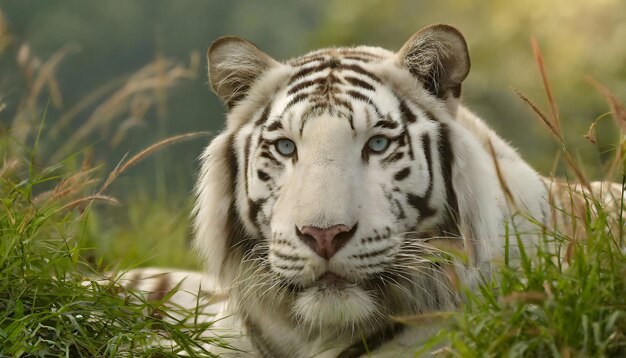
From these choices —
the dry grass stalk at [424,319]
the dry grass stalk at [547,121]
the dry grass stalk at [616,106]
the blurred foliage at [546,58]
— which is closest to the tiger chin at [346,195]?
the dry grass stalk at [424,319]

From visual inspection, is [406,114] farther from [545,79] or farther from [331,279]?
[545,79]

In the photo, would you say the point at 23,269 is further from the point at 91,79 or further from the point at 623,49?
Result: the point at 91,79

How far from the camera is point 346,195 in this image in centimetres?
307

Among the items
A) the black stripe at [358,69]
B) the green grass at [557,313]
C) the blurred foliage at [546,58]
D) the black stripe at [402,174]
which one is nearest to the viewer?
the green grass at [557,313]

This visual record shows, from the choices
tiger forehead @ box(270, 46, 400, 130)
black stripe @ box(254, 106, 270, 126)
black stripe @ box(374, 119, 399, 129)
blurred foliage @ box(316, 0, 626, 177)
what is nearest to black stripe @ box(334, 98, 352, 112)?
tiger forehead @ box(270, 46, 400, 130)

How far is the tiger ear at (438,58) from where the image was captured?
3.45m

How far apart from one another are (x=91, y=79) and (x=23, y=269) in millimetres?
14634

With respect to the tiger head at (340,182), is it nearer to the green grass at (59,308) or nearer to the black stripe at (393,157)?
the black stripe at (393,157)

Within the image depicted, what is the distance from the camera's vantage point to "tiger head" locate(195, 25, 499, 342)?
10.2 ft

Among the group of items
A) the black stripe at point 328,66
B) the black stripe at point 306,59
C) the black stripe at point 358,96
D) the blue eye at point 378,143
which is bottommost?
the blue eye at point 378,143

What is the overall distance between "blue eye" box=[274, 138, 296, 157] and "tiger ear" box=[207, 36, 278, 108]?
0.40m

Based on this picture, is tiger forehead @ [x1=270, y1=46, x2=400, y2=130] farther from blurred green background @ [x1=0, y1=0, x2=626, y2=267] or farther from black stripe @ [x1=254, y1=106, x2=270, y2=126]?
blurred green background @ [x1=0, y1=0, x2=626, y2=267]

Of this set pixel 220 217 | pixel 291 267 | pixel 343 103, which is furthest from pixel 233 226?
pixel 343 103

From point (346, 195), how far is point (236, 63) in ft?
2.83
